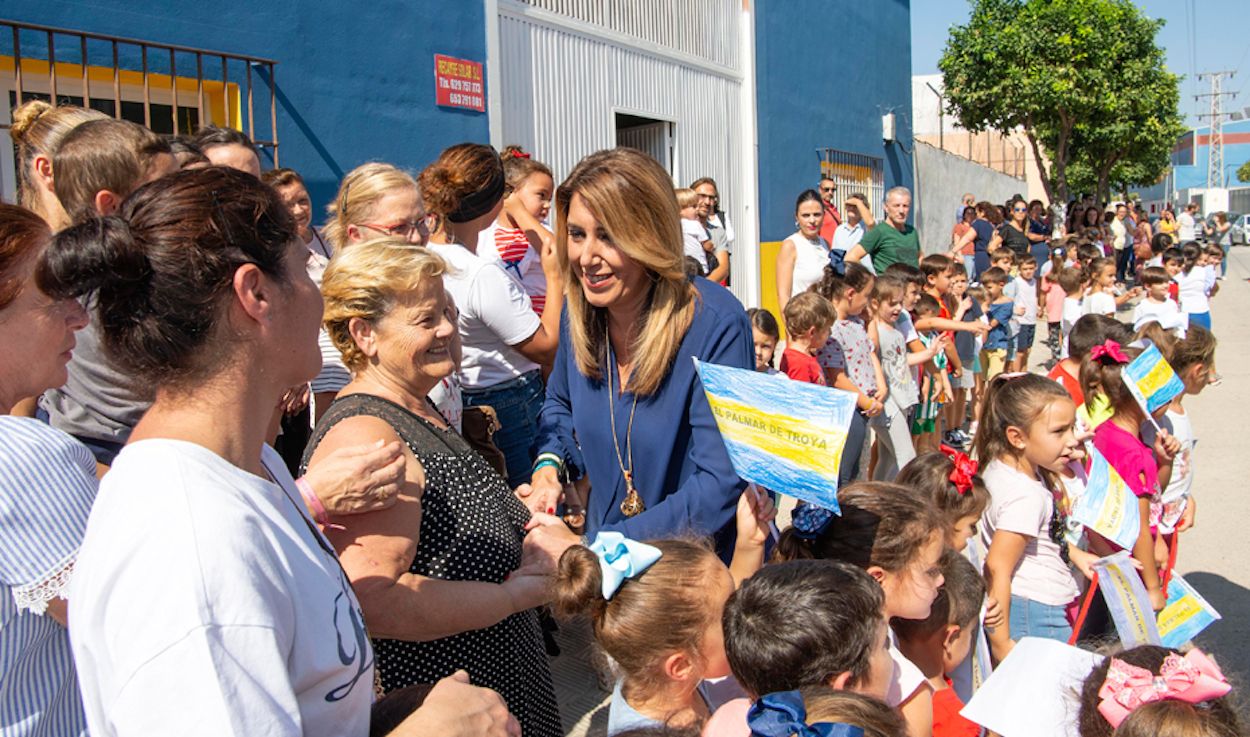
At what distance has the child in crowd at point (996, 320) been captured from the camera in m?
8.95

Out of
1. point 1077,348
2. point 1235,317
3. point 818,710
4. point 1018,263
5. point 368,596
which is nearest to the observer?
point 818,710

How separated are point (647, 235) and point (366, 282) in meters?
0.69

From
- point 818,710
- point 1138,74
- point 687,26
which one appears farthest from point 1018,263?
point 1138,74

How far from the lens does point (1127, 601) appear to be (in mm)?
2586

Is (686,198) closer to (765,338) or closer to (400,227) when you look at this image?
(765,338)

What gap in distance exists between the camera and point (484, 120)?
8.12 m

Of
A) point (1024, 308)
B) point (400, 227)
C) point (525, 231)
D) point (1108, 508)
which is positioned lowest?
point (1108, 508)

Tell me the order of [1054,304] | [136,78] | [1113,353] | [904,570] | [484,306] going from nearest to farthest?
1. [904,570]
2. [484,306]
3. [1113,353]
4. [136,78]
5. [1054,304]

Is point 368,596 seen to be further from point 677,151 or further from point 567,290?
point 677,151

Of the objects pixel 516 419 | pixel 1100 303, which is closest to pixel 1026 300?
pixel 1100 303

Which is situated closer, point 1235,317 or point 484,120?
point 484,120

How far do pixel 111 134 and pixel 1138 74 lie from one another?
28231mm

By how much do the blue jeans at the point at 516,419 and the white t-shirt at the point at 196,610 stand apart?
2.47 m

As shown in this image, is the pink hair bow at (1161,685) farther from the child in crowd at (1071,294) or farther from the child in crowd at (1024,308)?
the child in crowd at (1024,308)
